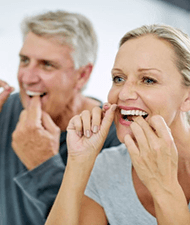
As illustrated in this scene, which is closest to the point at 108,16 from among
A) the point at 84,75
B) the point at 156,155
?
the point at 84,75

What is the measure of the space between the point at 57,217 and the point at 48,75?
785 mm

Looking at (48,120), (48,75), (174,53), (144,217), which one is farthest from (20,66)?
(144,217)

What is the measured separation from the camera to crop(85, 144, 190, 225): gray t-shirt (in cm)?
100

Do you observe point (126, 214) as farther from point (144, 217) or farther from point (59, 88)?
point (59, 88)

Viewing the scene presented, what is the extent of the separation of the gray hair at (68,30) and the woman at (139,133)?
50 centimetres

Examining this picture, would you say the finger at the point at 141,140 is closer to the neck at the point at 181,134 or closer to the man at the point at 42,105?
the neck at the point at 181,134

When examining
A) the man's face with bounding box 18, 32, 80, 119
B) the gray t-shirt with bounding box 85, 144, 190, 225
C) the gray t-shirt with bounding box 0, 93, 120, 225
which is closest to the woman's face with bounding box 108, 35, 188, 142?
the gray t-shirt with bounding box 85, 144, 190, 225

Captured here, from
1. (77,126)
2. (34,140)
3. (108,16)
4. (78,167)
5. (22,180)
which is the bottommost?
(22,180)

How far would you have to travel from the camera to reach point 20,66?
4.99ft

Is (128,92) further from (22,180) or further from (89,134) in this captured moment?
(22,180)

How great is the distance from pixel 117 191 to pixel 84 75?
78 centimetres

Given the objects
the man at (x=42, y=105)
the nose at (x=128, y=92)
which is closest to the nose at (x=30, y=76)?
the man at (x=42, y=105)

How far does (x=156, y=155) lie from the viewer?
78 centimetres

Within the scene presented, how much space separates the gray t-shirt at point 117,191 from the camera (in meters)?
1.00
